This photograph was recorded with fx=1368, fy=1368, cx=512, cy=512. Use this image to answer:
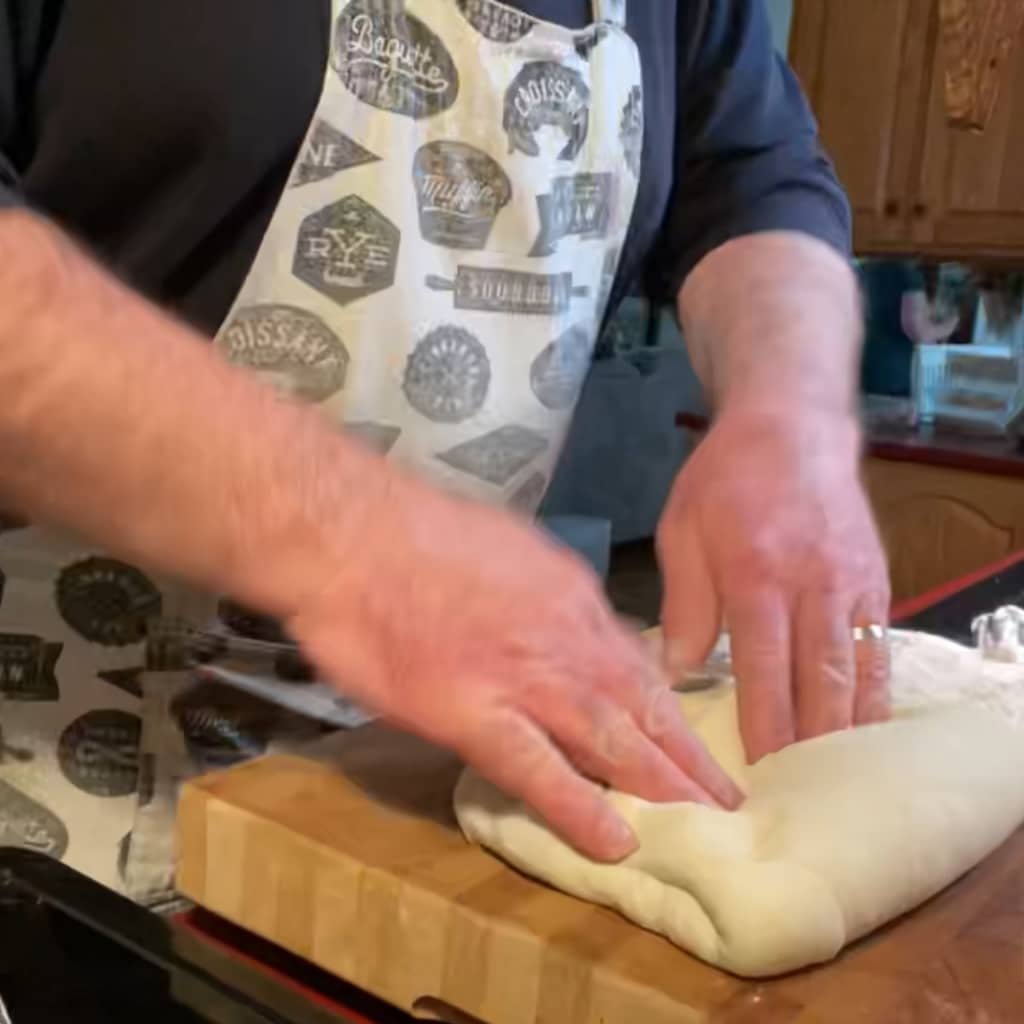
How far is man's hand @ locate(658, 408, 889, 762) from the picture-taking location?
0.65 m

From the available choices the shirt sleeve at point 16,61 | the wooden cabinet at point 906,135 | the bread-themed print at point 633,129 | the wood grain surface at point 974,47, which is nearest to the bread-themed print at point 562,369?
the bread-themed print at point 633,129

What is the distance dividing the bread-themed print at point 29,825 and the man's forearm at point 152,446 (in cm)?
32

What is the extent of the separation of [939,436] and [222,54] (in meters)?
2.26

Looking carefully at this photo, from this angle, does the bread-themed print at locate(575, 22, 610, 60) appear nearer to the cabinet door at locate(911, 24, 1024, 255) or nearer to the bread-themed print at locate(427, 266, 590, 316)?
the bread-themed print at locate(427, 266, 590, 316)

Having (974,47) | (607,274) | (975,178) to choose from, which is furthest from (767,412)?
(975,178)

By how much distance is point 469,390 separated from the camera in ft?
2.61

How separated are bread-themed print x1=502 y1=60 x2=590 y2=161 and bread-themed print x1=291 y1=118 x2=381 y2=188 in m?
0.11

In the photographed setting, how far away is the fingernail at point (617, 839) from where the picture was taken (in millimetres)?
520

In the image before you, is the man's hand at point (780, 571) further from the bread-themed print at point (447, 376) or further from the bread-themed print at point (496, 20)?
the bread-themed print at point (496, 20)

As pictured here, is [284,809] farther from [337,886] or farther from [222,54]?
[222,54]

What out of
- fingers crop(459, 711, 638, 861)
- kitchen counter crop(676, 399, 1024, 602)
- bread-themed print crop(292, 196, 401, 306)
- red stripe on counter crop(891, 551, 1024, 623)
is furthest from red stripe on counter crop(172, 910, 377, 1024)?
kitchen counter crop(676, 399, 1024, 602)

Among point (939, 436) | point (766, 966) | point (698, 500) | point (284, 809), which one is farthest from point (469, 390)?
point (939, 436)

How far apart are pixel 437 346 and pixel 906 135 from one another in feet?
7.95

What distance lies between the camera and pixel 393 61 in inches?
28.9
